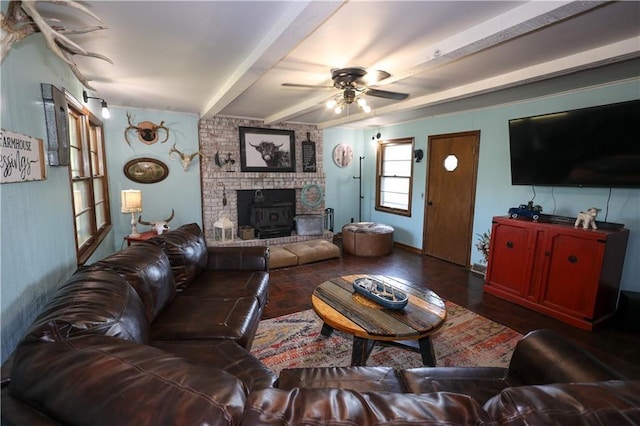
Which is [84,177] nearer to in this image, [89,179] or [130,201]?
[89,179]

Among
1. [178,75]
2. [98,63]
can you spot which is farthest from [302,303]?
[98,63]

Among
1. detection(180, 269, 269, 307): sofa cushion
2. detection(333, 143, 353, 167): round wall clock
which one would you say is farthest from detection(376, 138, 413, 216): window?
detection(180, 269, 269, 307): sofa cushion

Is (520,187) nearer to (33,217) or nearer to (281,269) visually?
(281,269)

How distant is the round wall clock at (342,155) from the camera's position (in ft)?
20.4

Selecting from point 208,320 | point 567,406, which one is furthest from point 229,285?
point 567,406

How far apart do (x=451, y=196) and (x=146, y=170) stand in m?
4.71

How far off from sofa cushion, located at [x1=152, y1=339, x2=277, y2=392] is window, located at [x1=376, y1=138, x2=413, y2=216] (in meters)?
4.47

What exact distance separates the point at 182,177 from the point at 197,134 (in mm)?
733

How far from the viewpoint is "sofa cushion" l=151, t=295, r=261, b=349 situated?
1763mm

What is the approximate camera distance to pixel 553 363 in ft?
4.33

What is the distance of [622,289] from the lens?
2980 millimetres

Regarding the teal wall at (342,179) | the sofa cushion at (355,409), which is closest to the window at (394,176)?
the teal wall at (342,179)

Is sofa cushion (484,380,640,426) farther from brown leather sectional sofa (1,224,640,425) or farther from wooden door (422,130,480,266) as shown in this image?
wooden door (422,130,480,266)

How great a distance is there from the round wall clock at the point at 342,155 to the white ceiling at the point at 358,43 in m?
2.93
